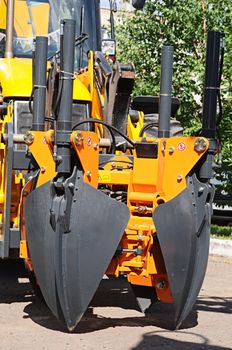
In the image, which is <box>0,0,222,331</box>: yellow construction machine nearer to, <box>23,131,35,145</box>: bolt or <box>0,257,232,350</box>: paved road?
<box>23,131,35,145</box>: bolt

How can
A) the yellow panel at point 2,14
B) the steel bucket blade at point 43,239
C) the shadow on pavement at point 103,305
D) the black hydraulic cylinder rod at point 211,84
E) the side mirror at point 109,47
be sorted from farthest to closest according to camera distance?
the side mirror at point 109,47
the yellow panel at point 2,14
the shadow on pavement at point 103,305
the black hydraulic cylinder rod at point 211,84
the steel bucket blade at point 43,239

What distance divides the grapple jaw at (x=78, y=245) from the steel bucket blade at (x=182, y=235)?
34 cm

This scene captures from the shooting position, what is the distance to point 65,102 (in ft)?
21.5

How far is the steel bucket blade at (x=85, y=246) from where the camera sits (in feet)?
20.7

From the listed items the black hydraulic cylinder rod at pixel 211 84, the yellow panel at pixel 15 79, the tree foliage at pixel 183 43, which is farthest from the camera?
the tree foliage at pixel 183 43

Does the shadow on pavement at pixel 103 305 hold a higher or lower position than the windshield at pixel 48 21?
lower

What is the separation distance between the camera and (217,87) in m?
6.62

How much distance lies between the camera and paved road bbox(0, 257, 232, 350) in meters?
6.39

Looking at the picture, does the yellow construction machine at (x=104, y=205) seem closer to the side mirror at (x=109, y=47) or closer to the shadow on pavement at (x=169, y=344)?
the shadow on pavement at (x=169, y=344)

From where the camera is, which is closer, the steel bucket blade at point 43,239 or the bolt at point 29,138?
the steel bucket blade at point 43,239

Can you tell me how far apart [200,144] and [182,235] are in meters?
0.75

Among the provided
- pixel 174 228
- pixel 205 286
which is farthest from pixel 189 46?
pixel 174 228

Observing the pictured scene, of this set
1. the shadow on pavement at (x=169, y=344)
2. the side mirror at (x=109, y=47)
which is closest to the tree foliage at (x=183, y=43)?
the side mirror at (x=109, y=47)

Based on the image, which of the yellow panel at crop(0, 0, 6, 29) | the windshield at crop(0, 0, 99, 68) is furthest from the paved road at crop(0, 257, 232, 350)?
the yellow panel at crop(0, 0, 6, 29)
